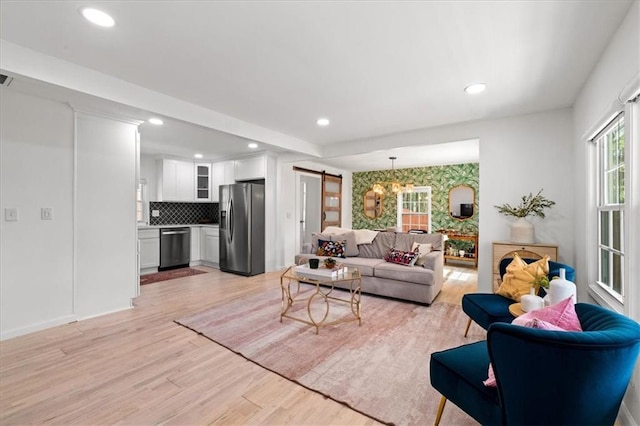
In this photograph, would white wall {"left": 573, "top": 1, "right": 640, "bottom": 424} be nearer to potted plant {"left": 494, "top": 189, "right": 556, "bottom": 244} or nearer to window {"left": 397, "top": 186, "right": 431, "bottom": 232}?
potted plant {"left": 494, "top": 189, "right": 556, "bottom": 244}

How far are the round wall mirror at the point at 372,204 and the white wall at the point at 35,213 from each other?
6.87 metres

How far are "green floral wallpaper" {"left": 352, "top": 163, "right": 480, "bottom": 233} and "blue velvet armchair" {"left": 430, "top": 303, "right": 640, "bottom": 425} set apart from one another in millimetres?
6263

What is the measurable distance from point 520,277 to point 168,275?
5583 millimetres

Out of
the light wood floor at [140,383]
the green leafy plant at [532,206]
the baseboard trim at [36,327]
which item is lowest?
the light wood floor at [140,383]

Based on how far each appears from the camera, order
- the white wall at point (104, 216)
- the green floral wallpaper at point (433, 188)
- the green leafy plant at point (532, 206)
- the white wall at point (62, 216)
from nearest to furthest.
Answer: the white wall at point (62, 216), the white wall at point (104, 216), the green leafy plant at point (532, 206), the green floral wallpaper at point (433, 188)

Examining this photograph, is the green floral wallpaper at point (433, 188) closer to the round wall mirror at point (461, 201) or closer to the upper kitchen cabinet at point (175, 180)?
the round wall mirror at point (461, 201)

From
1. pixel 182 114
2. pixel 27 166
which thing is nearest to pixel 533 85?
pixel 182 114

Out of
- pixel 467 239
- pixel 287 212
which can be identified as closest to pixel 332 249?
pixel 287 212

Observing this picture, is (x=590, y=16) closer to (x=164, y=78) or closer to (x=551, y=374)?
(x=551, y=374)

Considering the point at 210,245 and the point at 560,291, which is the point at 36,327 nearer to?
the point at 210,245

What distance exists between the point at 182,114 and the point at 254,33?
1.62 metres

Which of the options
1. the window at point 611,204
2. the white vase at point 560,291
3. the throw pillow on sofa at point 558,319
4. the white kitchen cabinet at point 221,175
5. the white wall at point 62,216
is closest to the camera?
the throw pillow on sofa at point 558,319

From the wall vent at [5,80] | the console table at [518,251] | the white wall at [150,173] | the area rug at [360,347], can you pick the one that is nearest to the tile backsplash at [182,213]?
the white wall at [150,173]

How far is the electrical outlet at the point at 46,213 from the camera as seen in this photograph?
2.99 m
